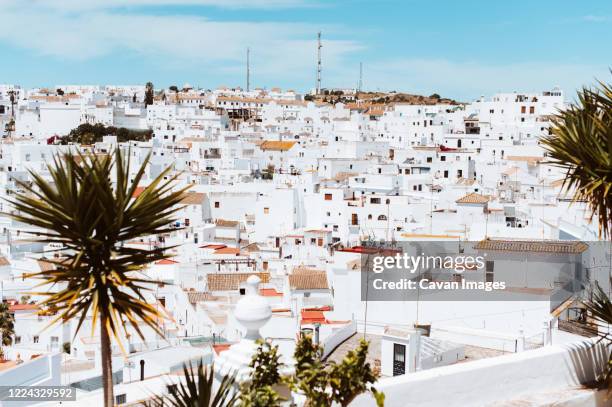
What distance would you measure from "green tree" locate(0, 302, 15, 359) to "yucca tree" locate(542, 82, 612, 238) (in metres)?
20.6

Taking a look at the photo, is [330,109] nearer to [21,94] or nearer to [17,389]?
[21,94]

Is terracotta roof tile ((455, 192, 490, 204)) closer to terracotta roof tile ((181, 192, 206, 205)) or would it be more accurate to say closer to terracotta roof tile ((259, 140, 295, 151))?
terracotta roof tile ((181, 192, 206, 205))

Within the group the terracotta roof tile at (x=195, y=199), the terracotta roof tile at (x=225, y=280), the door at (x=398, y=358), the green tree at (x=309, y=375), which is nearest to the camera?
the green tree at (x=309, y=375)

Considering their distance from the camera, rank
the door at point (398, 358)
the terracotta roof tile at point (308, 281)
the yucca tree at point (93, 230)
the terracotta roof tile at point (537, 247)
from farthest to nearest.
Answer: the terracotta roof tile at point (308, 281) < the terracotta roof tile at point (537, 247) < the door at point (398, 358) < the yucca tree at point (93, 230)

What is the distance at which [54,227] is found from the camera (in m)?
5.14

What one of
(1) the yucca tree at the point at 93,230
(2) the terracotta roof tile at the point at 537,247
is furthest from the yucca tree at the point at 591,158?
(2) the terracotta roof tile at the point at 537,247

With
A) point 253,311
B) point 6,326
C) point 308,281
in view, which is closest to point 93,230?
point 253,311

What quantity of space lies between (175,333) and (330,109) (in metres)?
77.3

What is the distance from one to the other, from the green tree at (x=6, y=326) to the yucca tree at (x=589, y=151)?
67.4ft

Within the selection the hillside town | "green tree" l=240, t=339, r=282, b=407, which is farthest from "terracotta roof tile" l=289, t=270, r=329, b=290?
"green tree" l=240, t=339, r=282, b=407

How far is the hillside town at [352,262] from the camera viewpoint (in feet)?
23.8

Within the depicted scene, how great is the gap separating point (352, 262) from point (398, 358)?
9820mm

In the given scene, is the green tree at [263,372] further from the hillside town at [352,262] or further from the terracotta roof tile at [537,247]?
the terracotta roof tile at [537,247]

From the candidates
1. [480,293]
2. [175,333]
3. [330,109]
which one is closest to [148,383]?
[480,293]
